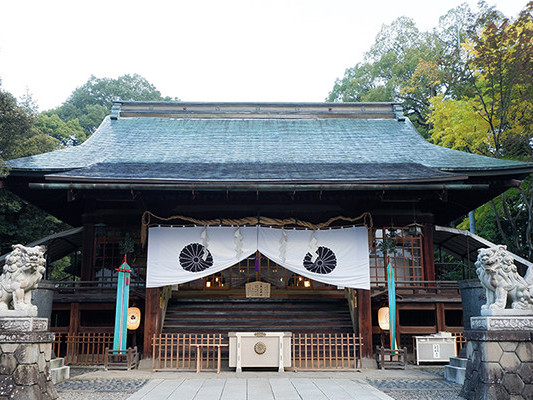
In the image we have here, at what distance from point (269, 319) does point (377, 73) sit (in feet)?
78.6

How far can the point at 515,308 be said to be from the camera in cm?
745

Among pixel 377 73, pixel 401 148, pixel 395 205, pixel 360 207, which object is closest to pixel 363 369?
pixel 360 207

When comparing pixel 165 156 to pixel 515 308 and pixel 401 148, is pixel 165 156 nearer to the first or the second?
pixel 401 148

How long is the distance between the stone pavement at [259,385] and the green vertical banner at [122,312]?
720mm

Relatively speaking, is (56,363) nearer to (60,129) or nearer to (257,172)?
(257,172)

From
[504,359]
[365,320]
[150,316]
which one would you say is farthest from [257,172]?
[504,359]

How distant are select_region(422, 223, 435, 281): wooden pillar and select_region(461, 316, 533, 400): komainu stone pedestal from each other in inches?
260

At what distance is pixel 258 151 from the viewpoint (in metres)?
15.0

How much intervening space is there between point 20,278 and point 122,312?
12.3ft

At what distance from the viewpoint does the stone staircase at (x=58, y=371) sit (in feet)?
30.3

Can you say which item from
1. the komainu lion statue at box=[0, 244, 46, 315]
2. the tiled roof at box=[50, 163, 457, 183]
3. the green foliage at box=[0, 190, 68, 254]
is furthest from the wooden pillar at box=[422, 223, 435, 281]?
the green foliage at box=[0, 190, 68, 254]

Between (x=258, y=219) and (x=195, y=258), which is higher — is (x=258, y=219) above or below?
above

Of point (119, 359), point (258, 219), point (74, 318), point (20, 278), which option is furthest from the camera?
point (74, 318)

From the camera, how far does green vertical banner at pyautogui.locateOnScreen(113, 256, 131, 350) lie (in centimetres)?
1107
